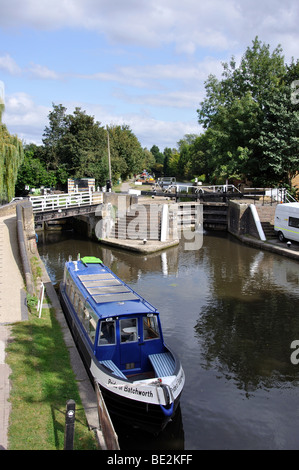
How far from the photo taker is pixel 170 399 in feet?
26.7

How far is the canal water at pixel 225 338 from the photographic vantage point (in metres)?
8.76

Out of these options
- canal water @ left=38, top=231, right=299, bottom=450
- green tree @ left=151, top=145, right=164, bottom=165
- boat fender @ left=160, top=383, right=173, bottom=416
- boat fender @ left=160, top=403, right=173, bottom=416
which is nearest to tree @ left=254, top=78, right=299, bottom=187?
canal water @ left=38, top=231, right=299, bottom=450

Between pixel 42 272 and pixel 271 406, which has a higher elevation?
pixel 42 272

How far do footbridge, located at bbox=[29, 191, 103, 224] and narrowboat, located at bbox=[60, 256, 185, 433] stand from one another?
50.5 feet

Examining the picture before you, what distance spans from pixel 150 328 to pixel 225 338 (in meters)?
3.89


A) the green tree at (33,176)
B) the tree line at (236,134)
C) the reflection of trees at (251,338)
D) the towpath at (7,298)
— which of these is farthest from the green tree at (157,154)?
the reflection of trees at (251,338)

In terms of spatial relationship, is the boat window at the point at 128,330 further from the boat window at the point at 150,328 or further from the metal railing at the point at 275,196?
the metal railing at the point at 275,196

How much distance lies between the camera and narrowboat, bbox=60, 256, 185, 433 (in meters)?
8.34

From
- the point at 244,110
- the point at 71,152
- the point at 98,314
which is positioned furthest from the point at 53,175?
the point at 98,314

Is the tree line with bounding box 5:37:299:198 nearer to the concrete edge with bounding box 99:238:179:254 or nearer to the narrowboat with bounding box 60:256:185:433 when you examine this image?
the concrete edge with bounding box 99:238:179:254

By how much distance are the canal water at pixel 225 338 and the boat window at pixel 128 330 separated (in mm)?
2031

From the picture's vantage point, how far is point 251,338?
1327 cm

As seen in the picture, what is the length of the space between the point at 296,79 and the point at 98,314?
115 feet

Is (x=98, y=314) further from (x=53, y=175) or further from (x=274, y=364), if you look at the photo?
(x=53, y=175)
